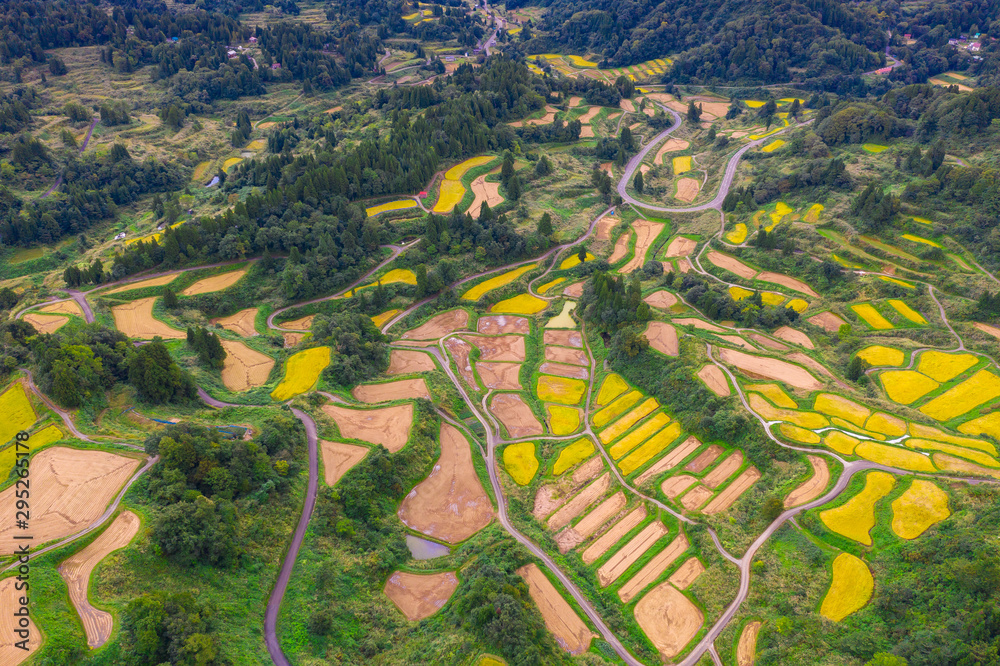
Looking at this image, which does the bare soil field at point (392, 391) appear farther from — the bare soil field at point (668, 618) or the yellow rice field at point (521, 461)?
the bare soil field at point (668, 618)

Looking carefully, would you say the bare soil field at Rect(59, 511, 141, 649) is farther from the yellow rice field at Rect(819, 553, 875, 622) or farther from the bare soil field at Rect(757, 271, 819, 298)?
the bare soil field at Rect(757, 271, 819, 298)

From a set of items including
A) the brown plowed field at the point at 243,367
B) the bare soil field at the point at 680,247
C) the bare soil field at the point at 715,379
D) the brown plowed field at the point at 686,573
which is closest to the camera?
the brown plowed field at the point at 686,573

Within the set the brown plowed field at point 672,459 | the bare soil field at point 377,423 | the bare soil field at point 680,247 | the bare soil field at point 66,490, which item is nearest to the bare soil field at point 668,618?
the brown plowed field at point 672,459

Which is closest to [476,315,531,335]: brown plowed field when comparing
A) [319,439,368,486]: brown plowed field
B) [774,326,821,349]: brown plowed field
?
[319,439,368,486]: brown plowed field

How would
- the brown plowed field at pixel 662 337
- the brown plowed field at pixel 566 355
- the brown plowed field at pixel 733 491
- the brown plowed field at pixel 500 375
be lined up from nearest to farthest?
the brown plowed field at pixel 733 491 → the brown plowed field at pixel 662 337 → the brown plowed field at pixel 500 375 → the brown plowed field at pixel 566 355

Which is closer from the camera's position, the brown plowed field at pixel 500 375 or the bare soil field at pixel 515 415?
the bare soil field at pixel 515 415

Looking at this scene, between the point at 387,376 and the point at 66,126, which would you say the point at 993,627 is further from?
the point at 66,126

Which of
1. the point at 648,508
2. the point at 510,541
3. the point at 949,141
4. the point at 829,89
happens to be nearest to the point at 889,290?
the point at 949,141
